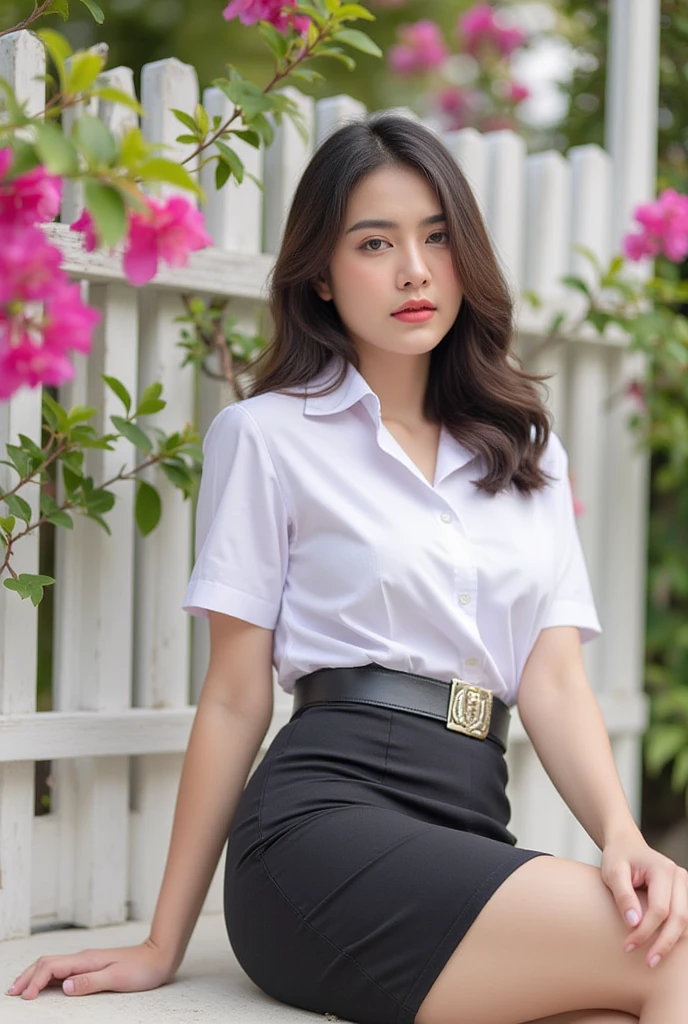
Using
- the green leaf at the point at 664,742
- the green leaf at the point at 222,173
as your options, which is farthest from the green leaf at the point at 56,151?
the green leaf at the point at 664,742

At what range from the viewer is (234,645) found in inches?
85.0

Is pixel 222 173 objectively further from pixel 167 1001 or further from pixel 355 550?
pixel 167 1001

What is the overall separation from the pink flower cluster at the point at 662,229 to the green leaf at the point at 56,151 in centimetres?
204

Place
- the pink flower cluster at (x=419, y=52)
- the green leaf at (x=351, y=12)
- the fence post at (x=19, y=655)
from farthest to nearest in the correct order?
the pink flower cluster at (x=419, y=52) < the fence post at (x=19, y=655) < the green leaf at (x=351, y=12)

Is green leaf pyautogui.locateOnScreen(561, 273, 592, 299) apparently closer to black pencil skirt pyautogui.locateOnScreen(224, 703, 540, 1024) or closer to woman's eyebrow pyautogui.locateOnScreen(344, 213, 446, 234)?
woman's eyebrow pyautogui.locateOnScreen(344, 213, 446, 234)

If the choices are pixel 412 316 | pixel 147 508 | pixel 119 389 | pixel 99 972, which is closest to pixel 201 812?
pixel 99 972

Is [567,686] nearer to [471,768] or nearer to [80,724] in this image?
[471,768]

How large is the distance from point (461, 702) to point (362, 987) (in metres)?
0.47

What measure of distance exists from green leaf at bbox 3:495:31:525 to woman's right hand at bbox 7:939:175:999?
2.25ft

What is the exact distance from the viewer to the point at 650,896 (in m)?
1.75

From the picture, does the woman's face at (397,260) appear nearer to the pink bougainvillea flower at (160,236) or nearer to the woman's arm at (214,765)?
the woman's arm at (214,765)

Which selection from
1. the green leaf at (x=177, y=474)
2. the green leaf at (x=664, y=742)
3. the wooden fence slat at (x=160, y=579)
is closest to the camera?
the green leaf at (x=177, y=474)

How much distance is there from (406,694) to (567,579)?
0.42 meters

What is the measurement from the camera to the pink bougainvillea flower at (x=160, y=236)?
1312mm
